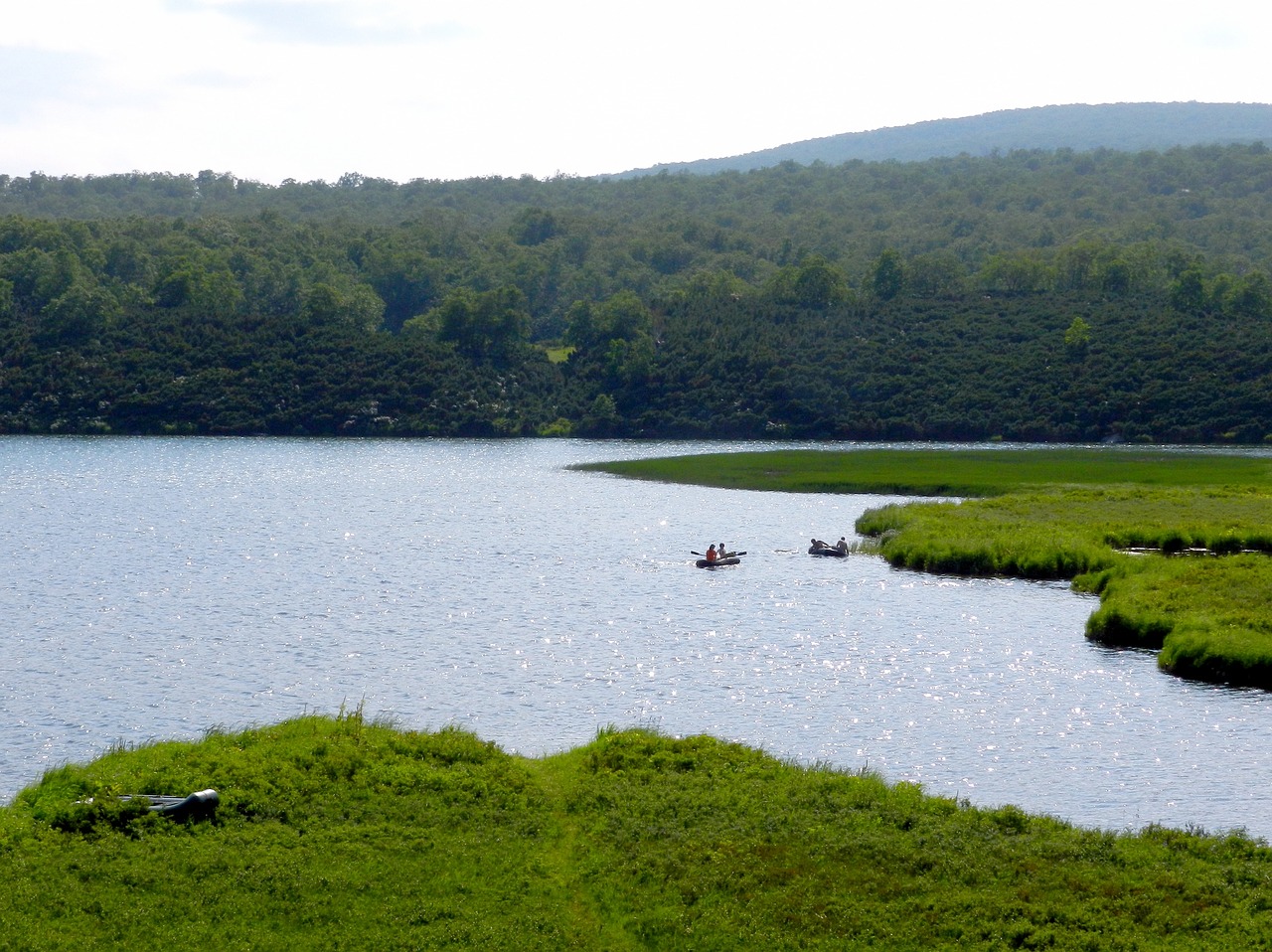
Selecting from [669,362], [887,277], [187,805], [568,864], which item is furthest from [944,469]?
[887,277]

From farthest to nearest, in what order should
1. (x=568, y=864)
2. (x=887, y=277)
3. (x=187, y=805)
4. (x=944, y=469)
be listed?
(x=887, y=277), (x=944, y=469), (x=187, y=805), (x=568, y=864)

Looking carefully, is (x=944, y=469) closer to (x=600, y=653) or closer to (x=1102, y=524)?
(x=1102, y=524)

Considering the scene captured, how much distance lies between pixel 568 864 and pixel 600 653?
21.4m

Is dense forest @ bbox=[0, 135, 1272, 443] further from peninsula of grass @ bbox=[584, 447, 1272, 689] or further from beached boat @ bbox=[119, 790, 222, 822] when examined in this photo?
beached boat @ bbox=[119, 790, 222, 822]

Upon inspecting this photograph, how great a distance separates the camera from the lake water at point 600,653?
3142 cm

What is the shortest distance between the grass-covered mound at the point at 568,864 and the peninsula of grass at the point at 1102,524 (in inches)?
712

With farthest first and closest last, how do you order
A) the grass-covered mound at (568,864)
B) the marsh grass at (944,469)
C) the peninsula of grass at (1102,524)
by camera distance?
the marsh grass at (944,469), the peninsula of grass at (1102,524), the grass-covered mound at (568,864)

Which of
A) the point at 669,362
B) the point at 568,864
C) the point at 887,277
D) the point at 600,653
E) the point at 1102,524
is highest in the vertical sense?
the point at 887,277

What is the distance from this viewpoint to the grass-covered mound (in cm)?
1916

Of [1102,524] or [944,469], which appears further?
[944,469]

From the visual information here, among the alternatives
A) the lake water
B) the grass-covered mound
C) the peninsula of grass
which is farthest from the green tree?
Answer: the grass-covered mound

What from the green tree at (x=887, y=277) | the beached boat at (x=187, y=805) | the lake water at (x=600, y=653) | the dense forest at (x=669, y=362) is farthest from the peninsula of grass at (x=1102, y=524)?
the green tree at (x=887, y=277)

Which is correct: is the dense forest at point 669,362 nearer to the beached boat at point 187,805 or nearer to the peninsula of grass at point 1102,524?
the peninsula of grass at point 1102,524

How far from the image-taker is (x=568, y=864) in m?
21.8
